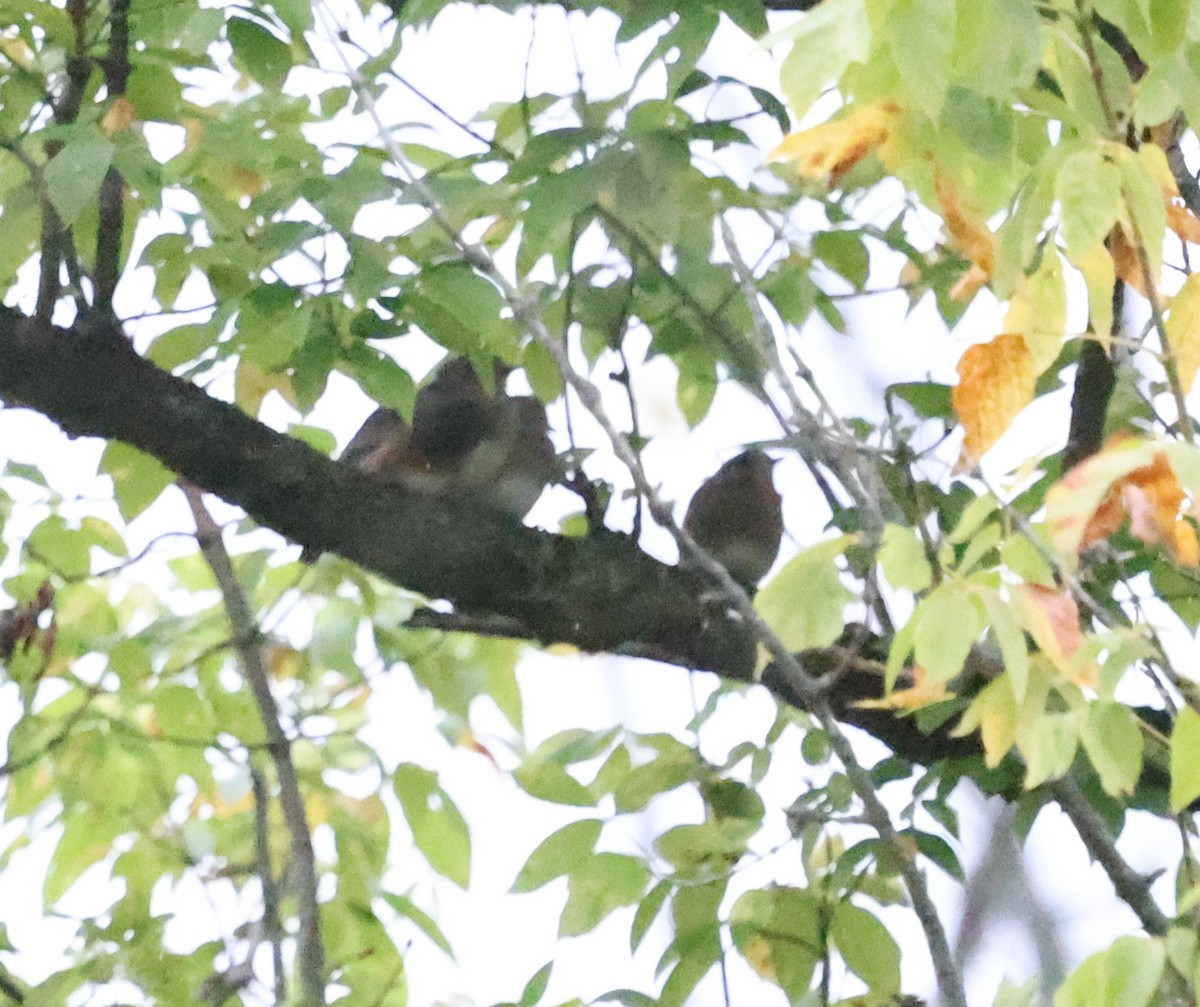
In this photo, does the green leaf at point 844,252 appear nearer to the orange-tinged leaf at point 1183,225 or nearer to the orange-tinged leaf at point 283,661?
the orange-tinged leaf at point 1183,225

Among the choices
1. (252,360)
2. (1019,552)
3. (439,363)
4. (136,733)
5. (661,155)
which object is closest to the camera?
(1019,552)

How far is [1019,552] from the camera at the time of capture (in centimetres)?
71

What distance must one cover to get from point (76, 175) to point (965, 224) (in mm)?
523

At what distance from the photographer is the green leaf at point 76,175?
82 cm

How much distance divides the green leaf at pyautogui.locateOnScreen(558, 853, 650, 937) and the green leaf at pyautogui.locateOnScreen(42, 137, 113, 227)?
0.58 metres

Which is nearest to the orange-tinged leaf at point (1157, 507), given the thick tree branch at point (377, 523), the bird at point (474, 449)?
the thick tree branch at point (377, 523)

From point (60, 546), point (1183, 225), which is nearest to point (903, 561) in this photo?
point (1183, 225)

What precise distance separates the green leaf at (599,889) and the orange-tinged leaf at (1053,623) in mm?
440

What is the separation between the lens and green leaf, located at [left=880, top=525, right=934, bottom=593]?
678 mm

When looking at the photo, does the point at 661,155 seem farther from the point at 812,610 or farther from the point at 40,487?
the point at 40,487

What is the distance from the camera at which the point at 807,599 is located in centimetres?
74

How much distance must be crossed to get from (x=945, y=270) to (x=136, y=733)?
0.83 metres

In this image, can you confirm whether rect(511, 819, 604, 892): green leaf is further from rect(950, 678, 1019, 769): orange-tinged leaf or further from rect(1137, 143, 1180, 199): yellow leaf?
rect(1137, 143, 1180, 199): yellow leaf

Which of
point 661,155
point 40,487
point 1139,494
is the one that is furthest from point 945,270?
Answer: point 40,487
